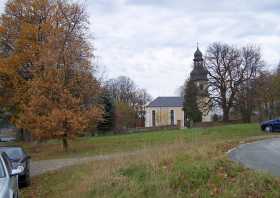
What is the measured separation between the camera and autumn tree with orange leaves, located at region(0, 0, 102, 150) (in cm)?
3525

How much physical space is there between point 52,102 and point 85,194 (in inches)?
960

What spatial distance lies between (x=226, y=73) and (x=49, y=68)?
50.1 meters

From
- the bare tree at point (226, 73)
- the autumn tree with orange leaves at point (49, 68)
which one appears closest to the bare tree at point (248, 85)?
the bare tree at point (226, 73)

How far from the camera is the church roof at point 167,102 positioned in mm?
127000

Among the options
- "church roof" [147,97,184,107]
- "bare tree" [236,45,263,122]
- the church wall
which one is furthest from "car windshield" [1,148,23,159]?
"church roof" [147,97,184,107]

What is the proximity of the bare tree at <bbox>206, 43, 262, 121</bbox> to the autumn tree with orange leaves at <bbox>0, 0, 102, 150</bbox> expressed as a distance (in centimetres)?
4259

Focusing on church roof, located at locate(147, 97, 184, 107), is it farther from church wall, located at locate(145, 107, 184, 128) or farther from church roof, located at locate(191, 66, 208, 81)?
church roof, located at locate(191, 66, 208, 81)

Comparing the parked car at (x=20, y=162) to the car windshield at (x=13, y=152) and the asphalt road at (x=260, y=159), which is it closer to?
the car windshield at (x=13, y=152)

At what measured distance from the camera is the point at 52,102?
116 ft

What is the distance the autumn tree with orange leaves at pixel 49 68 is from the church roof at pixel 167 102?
8339cm

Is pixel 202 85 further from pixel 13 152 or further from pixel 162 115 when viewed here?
pixel 13 152

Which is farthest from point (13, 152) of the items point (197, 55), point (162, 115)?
point (162, 115)

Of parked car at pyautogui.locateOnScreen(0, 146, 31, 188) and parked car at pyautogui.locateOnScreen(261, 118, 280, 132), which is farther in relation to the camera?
parked car at pyautogui.locateOnScreen(261, 118, 280, 132)

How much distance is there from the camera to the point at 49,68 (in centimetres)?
3572
